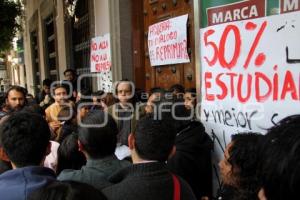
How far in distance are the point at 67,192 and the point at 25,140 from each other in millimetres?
944

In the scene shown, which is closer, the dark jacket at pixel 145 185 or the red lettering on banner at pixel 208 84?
the dark jacket at pixel 145 185

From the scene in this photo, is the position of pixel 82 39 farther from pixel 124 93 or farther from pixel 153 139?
pixel 153 139

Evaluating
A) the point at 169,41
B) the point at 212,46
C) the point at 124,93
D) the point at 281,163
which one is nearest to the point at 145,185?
the point at 281,163

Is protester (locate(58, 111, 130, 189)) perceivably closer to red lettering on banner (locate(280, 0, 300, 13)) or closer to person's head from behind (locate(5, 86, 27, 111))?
red lettering on banner (locate(280, 0, 300, 13))

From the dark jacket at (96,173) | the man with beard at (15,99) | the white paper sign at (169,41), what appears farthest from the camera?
the man with beard at (15,99)

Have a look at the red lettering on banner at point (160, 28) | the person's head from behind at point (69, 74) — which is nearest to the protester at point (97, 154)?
the red lettering on banner at point (160, 28)

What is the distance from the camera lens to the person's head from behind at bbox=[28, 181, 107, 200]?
44.2 inches

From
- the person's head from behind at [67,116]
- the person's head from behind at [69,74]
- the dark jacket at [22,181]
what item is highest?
the person's head from behind at [69,74]

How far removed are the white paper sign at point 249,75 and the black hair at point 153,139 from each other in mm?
881

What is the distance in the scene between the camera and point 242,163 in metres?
2.04

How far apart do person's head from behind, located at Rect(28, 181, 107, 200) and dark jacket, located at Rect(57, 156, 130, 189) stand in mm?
824

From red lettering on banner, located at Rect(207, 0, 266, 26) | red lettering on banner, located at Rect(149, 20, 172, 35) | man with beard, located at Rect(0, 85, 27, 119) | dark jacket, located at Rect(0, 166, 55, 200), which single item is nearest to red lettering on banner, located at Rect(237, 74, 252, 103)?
red lettering on banner, located at Rect(207, 0, 266, 26)

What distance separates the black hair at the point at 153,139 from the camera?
1915mm

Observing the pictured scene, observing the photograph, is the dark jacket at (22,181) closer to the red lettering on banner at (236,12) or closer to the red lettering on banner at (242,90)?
the red lettering on banner at (242,90)
